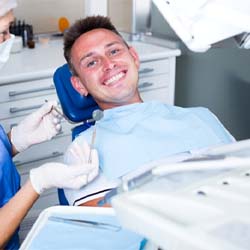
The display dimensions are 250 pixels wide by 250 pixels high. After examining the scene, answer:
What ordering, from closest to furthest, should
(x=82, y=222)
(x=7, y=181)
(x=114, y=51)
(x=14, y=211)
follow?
(x=82, y=222)
(x=14, y=211)
(x=7, y=181)
(x=114, y=51)

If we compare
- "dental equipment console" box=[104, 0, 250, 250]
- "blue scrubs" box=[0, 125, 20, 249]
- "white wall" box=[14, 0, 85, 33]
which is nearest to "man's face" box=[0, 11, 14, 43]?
"blue scrubs" box=[0, 125, 20, 249]

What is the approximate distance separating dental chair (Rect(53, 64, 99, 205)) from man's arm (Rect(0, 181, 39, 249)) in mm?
438

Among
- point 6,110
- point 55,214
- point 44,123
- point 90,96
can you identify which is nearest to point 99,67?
point 90,96

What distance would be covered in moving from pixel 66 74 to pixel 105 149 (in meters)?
0.42

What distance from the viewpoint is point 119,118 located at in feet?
5.15

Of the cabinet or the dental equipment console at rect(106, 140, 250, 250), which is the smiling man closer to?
the cabinet

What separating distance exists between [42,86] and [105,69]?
2.08ft

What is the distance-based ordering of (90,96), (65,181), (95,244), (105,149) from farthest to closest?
(90,96)
(105,149)
(65,181)
(95,244)

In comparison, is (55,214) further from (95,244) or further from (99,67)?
(99,67)

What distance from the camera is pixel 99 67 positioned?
1617 millimetres

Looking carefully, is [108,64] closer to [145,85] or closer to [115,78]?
[115,78]

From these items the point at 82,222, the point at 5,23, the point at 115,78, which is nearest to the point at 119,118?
the point at 115,78

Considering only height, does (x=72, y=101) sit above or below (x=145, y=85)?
above

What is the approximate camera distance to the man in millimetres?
1418
